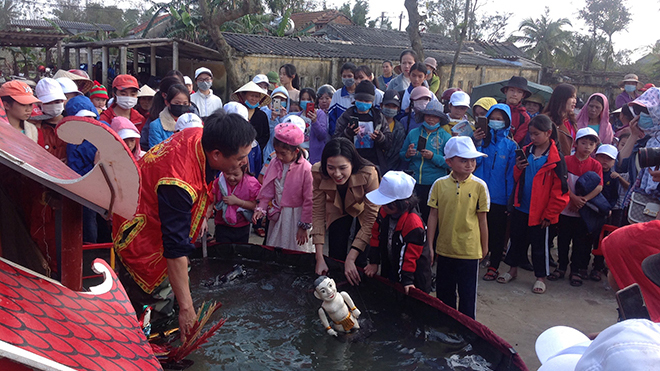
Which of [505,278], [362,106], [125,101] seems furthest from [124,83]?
[505,278]

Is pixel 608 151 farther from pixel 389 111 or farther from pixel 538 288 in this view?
pixel 389 111

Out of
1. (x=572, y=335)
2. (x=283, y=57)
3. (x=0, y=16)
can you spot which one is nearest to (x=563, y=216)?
(x=572, y=335)

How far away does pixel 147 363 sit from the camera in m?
1.63

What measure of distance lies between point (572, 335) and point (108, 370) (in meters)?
1.38

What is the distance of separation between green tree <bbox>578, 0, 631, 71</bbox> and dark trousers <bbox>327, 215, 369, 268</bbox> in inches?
1280

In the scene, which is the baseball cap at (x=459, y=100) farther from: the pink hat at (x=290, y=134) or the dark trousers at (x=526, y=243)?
the pink hat at (x=290, y=134)

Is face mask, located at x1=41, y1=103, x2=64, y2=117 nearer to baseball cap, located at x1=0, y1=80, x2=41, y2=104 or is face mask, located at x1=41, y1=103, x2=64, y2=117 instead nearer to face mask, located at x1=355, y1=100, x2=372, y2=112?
baseball cap, located at x1=0, y1=80, x2=41, y2=104

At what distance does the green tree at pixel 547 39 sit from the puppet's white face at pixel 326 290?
1295 inches

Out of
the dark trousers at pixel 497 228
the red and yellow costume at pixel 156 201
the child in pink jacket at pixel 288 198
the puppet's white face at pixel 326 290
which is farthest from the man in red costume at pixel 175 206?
the dark trousers at pixel 497 228

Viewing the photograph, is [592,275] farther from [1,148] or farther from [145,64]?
[145,64]

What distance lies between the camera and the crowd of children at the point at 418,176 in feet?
13.1

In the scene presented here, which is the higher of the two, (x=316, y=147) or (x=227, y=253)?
(x=316, y=147)

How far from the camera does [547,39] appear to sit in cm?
3259

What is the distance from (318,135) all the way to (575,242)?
3.35m
